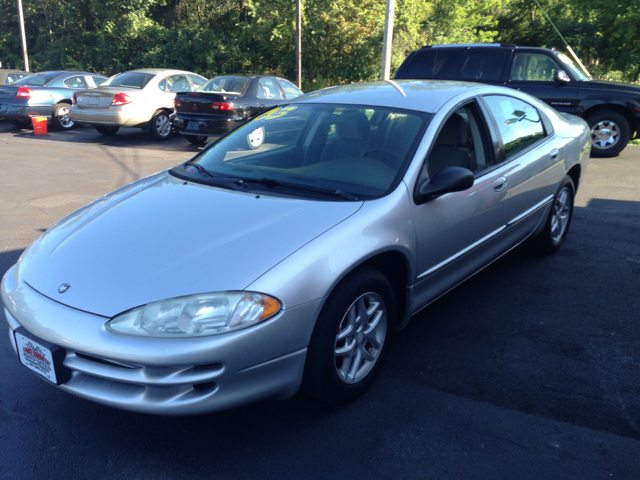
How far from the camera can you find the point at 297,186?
3.16 metres

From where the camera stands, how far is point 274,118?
3.96 metres

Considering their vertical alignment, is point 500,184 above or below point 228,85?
above

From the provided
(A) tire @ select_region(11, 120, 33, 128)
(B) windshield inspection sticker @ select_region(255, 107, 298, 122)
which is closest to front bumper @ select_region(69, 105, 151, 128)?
(A) tire @ select_region(11, 120, 33, 128)

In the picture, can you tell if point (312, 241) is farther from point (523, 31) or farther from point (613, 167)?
point (523, 31)

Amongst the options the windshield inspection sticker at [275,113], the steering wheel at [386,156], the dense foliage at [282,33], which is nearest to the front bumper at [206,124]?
the windshield inspection sticker at [275,113]

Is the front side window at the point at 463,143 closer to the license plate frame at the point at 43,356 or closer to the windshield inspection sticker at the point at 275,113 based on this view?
the windshield inspection sticker at the point at 275,113

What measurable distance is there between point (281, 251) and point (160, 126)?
11.1 m

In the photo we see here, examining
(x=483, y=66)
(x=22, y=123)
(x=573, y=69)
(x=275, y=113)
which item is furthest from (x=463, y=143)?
(x=22, y=123)

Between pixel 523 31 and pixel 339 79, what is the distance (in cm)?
1395

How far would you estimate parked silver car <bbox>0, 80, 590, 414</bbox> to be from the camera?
228cm

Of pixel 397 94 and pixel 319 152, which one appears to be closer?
pixel 319 152

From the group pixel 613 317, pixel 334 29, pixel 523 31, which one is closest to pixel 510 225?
pixel 613 317

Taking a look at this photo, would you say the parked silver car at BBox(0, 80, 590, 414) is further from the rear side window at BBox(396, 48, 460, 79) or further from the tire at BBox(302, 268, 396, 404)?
the rear side window at BBox(396, 48, 460, 79)

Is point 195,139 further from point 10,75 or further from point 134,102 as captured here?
point 10,75
